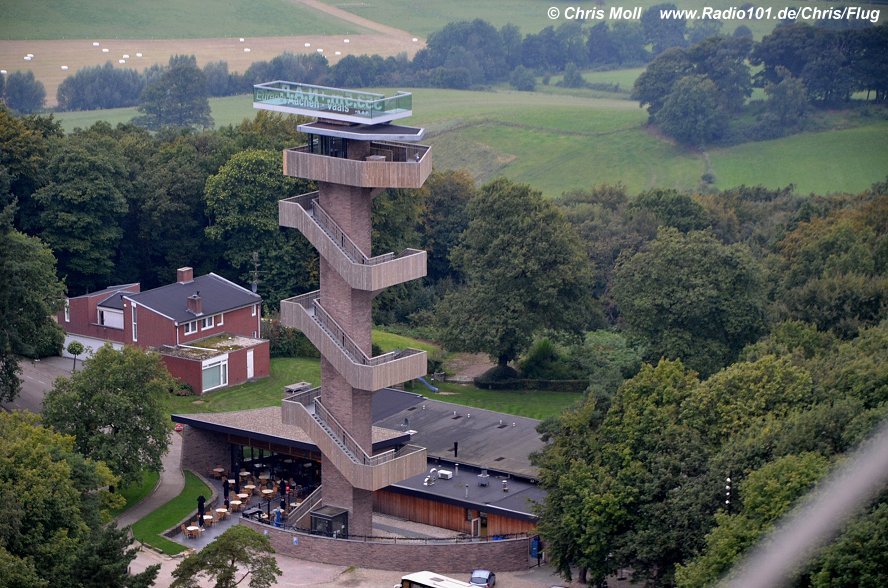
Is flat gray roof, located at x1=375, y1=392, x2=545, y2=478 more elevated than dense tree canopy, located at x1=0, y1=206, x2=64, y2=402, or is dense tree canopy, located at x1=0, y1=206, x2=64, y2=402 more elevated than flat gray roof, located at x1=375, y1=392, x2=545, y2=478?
dense tree canopy, located at x1=0, y1=206, x2=64, y2=402

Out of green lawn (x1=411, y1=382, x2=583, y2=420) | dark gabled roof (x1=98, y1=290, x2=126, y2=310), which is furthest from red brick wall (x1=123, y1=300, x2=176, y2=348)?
green lawn (x1=411, y1=382, x2=583, y2=420)

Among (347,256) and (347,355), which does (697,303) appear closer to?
(347,355)

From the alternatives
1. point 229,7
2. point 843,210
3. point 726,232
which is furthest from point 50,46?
point 843,210

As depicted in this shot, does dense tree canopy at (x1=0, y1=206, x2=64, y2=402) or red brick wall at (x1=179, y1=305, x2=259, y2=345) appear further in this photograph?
red brick wall at (x1=179, y1=305, x2=259, y2=345)

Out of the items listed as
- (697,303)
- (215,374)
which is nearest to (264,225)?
(215,374)

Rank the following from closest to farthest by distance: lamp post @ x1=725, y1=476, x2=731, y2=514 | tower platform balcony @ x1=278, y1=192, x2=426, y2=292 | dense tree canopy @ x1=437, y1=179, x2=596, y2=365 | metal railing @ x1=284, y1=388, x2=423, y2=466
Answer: lamp post @ x1=725, y1=476, x2=731, y2=514 → tower platform balcony @ x1=278, y1=192, x2=426, y2=292 → metal railing @ x1=284, y1=388, x2=423, y2=466 → dense tree canopy @ x1=437, y1=179, x2=596, y2=365

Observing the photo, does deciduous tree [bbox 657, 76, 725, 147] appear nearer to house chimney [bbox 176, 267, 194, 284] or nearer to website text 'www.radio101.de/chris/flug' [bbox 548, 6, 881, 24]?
website text 'www.radio101.de/chris/flug' [bbox 548, 6, 881, 24]

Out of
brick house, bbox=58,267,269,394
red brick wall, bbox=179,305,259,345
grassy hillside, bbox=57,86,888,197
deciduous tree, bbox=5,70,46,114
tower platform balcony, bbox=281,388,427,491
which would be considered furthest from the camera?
deciduous tree, bbox=5,70,46,114

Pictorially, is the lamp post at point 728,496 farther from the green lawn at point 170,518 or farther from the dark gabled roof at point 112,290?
the dark gabled roof at point 112,290

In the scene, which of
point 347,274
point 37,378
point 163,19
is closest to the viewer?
point 347,274
